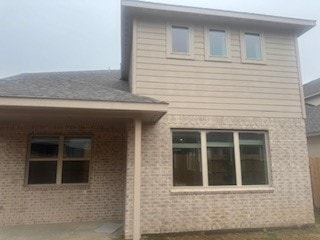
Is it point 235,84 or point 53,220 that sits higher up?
point 235,84

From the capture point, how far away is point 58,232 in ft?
24.6

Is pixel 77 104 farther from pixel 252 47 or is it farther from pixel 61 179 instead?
pixel 252 47

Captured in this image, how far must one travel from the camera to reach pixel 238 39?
8.39 meters

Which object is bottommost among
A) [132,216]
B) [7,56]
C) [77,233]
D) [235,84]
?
[77,233]

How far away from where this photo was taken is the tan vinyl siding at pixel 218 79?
7766 mm

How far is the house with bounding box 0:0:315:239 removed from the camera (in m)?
7.24

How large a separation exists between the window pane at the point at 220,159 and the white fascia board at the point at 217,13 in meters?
3.21

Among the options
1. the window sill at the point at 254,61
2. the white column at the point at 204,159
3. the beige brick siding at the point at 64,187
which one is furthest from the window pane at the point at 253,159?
the beige brick siding at the point at 64,187

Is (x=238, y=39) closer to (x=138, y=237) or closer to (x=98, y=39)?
(x=138, y=237)

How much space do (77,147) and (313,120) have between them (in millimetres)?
10897

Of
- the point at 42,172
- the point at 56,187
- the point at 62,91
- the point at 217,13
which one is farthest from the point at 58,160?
the point at 217,13

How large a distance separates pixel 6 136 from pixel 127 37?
464 centimetres

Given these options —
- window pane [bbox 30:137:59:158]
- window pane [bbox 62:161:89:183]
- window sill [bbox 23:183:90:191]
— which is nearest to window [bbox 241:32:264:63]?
window pane [bbox 62:161:89:183]

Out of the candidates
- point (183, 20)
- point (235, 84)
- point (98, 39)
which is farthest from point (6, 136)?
point (98, 39)
